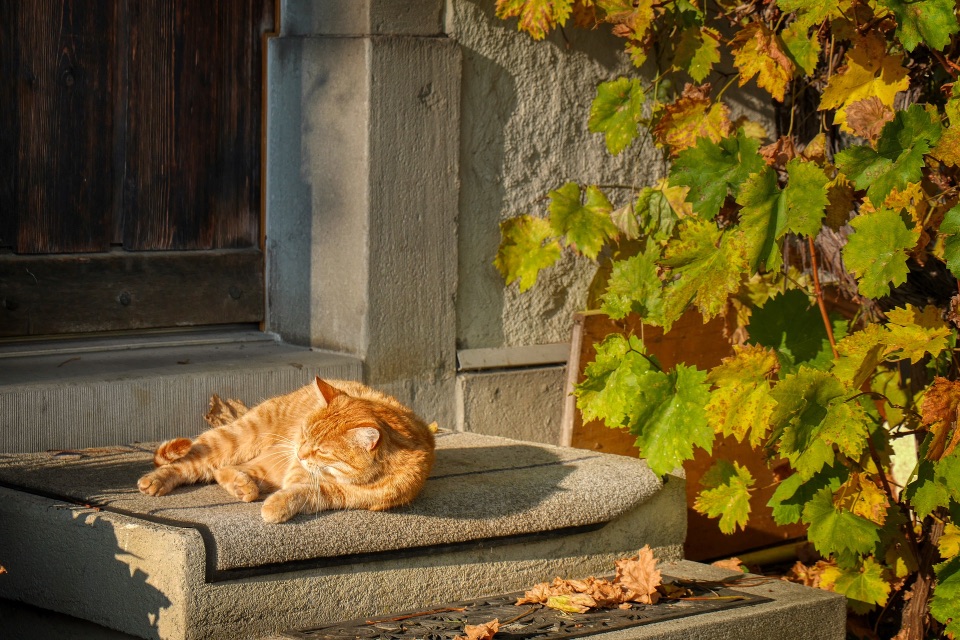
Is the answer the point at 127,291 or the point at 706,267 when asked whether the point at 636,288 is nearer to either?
the point at 706,267

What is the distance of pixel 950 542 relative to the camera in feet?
12.1

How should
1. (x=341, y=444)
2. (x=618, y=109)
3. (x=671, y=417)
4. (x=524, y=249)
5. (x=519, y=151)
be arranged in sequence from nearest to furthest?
1. (x=341, y=444)
2. (x=671, y=417)
3. (x=618, y=109)
4. (x=524, y=249)
5. (x=519, y=151)

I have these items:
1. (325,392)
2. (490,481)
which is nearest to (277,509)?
(325,392)

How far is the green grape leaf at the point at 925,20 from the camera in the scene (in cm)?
320

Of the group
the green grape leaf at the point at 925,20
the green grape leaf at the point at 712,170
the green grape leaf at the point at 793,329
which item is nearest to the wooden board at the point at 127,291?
the green grape leaf at the point at 712,170

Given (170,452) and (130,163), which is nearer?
(170,452)

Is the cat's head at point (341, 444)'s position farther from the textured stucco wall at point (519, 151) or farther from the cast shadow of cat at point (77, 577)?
the textured stucco wall at point (519, 151)

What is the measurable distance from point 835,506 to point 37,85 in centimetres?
300

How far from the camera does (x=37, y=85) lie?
4012 millimetres

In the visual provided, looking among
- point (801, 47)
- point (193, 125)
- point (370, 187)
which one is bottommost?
point (370, 187)

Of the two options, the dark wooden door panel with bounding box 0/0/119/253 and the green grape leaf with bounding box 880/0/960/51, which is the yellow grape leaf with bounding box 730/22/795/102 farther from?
the dark wooden door panel with bounding box 0/0/119/253

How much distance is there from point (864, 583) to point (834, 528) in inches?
18.5

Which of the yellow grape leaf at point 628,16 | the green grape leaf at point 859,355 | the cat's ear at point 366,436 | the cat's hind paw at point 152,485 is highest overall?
the yellow grape leaf at point 628,16

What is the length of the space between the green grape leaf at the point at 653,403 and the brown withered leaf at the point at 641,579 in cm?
29
